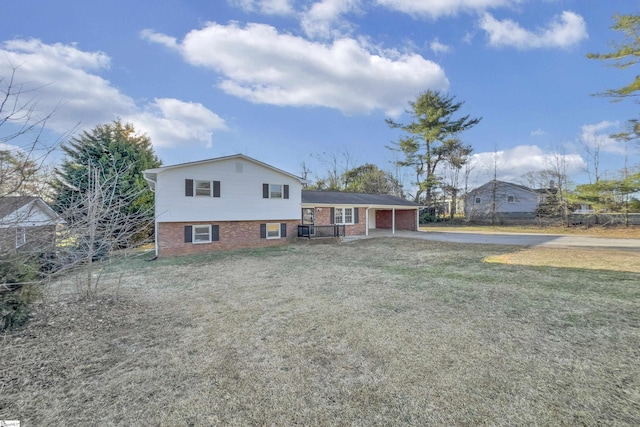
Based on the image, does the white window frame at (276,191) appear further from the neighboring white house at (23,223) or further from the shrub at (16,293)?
the neighboring white house at (23,223)

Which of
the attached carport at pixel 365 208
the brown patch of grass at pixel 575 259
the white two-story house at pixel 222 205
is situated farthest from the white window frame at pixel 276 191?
the brown patch of grass at pixel 575 259

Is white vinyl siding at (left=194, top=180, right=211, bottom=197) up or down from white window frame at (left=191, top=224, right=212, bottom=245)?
up

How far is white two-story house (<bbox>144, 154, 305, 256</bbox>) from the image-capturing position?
1288cm

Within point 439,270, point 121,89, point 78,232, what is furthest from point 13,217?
point 121,89

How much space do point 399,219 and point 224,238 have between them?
16125 millimetres

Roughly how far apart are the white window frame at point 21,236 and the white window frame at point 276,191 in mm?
12501

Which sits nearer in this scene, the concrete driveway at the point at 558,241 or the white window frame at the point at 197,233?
the concrete driveway at the point at 558,241

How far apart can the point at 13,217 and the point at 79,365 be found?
186cm

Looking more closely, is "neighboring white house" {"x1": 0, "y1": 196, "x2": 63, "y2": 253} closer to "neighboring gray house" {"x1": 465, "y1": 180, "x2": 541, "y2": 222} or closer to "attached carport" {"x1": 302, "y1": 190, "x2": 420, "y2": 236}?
"attached carport" {"x1": 302, "y1": 190, "x2": 420, "y2": 236}

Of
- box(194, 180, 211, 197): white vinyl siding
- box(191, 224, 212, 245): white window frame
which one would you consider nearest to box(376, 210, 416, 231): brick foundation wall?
box(191, 224, 212, 245): white window frame

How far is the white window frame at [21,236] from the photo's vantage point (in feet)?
10.5

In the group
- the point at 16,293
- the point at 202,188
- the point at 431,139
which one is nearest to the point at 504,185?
the point at 431,139

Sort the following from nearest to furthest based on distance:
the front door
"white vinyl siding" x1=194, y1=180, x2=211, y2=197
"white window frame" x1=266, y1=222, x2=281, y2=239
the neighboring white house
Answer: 1. the neighboring white house
2. "white vinyl siding" x1=194, y1=180, x2=211, y2=197
3. "white window frame" x1=266, y1=222, x2=281, y2=239
4. the front door

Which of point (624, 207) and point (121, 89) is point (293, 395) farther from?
point (624, 207)
